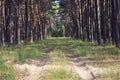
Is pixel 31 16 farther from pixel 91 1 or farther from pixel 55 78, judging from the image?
pixel 55 78

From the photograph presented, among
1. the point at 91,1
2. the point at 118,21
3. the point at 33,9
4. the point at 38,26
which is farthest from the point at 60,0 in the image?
the point at 118,21

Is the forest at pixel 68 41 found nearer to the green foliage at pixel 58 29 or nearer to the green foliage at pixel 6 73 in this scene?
the green foliage at pixel 6 73

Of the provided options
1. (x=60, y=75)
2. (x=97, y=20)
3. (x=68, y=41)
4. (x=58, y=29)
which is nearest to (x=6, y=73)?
(x=60, y=75)

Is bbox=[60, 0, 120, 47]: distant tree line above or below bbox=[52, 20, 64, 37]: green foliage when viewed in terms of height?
above

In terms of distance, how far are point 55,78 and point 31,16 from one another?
45.9 m

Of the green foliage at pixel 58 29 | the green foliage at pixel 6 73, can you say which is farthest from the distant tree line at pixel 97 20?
the green foliage at pixel 58 29

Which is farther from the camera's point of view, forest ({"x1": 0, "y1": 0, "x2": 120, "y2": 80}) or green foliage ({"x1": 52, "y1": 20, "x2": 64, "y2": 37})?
green foliage ({"x1": 52, "y1": 20, "x2": 64, "y2": 37})

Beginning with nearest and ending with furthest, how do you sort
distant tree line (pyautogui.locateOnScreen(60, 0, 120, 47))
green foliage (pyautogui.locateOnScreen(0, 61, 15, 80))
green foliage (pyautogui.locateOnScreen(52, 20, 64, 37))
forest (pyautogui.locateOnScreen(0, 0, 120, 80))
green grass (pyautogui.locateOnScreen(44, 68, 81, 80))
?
green grass (pyautogui.locateOnScreen(44, 68, 81, 80)), green foliage (pyautogui.locateOnScreen(0, 61, 15, 80)), forest (pyautogui.locateOnScreen(0, 0, 120, 80)), distant tree line (pyautogui.locateOnScreen(60, 0, 120, 47)), green foliage (pyautogui.locateOnScreen(52, 20, 64, 37))

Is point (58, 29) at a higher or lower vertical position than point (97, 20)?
lower

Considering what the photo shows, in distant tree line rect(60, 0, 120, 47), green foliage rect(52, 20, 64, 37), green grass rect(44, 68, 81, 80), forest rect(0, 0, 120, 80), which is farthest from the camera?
green foliage rect(52, 20, 64, 37)

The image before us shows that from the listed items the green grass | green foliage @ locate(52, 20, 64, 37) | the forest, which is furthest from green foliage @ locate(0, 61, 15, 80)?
green foliage @ locate(52, 20, 64, 37)

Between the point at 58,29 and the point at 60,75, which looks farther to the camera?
the point at 58,29

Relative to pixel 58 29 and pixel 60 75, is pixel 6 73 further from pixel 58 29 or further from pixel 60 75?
pixel 58 29

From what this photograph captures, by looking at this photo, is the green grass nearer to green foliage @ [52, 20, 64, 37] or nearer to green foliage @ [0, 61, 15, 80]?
green foliage @ [0, 61, 15, 80]
